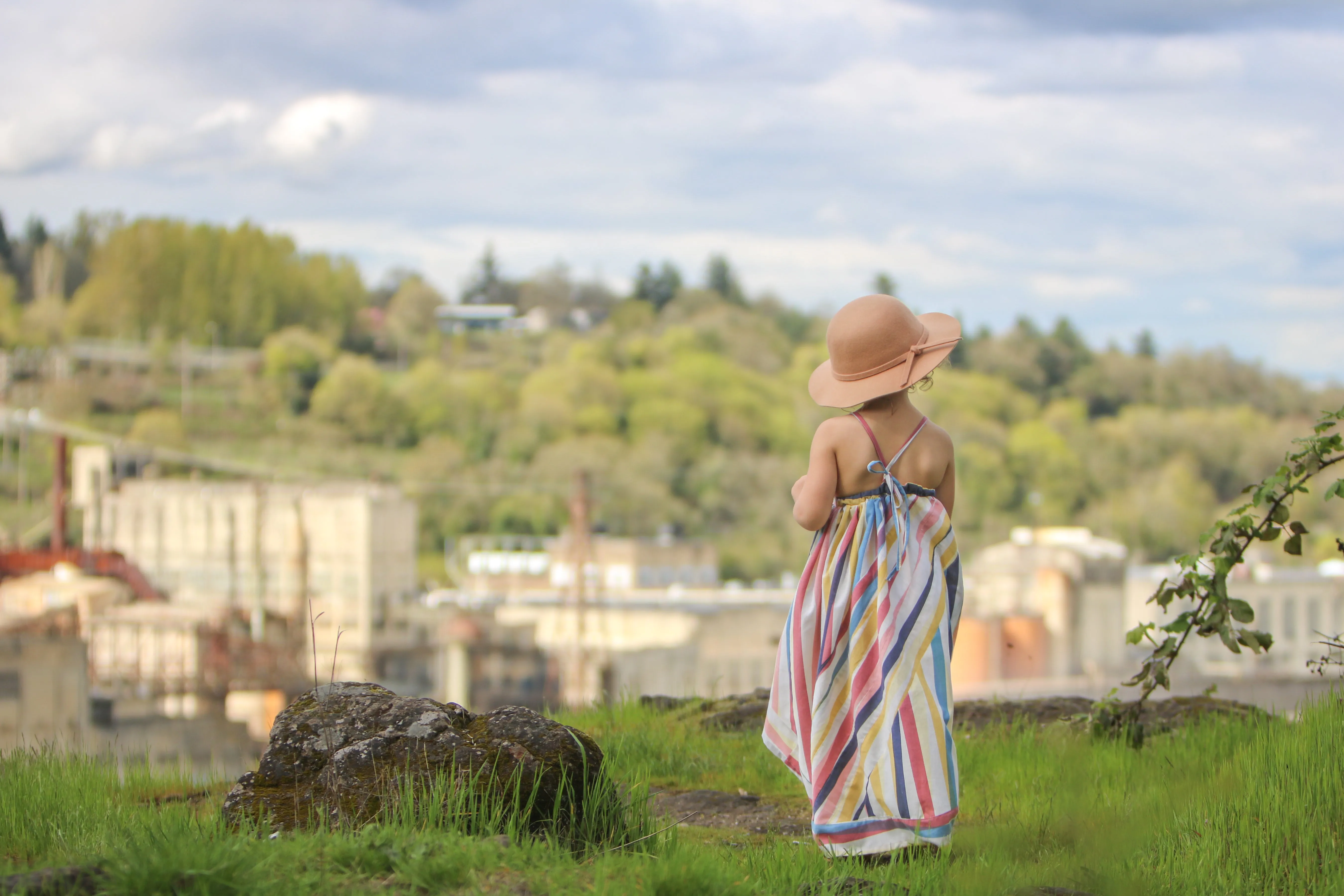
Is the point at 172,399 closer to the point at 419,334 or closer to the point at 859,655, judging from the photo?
the point at 419,334

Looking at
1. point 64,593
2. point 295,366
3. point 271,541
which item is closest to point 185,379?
point 295,366

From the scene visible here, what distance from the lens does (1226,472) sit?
119m

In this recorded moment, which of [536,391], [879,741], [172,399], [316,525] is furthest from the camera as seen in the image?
[536,391]

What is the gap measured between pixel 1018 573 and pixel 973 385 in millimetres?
54570

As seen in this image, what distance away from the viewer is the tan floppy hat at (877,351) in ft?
13.0

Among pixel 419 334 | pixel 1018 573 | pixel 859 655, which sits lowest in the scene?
pixel 1018 573

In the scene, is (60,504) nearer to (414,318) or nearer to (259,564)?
(259,564)

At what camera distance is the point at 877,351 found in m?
4.00

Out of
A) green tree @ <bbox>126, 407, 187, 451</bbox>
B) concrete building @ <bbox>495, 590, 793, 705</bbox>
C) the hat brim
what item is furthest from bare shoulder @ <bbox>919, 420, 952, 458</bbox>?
green tree @ <bbox>126, 407, 187, 451</bbox>

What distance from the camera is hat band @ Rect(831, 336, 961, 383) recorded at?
3984 mm

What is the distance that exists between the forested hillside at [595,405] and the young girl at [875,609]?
99505 mm

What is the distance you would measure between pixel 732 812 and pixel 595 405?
12056 cm

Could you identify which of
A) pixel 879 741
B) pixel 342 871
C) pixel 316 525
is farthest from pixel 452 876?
pixel 316 525

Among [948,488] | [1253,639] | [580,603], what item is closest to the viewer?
[948,488]
